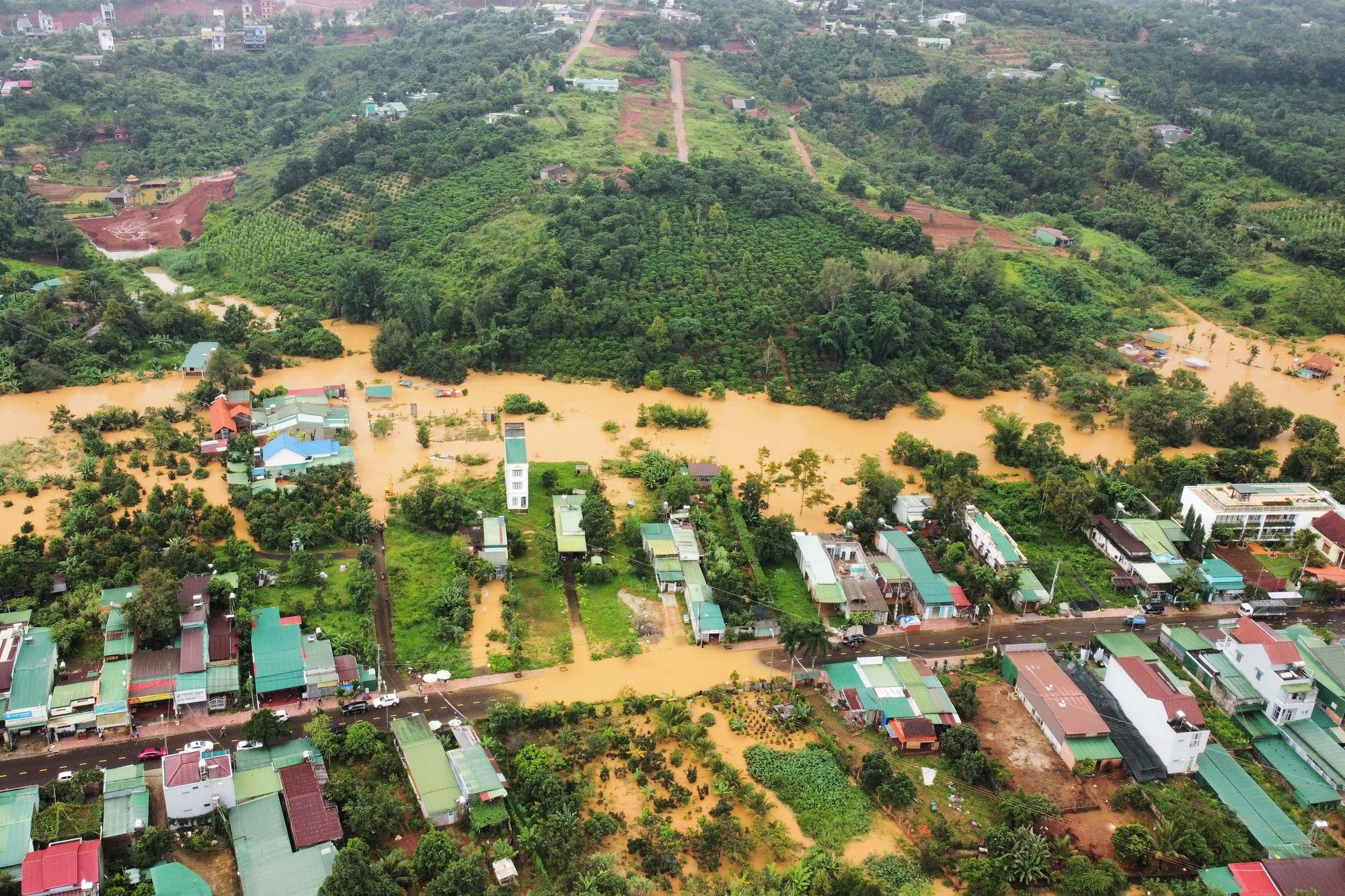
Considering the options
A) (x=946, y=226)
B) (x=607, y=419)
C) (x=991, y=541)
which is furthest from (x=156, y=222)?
(x=991, y=541)

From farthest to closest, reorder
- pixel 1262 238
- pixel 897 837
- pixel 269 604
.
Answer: pixel 1262 238 → pixel 269 604 → pixel 897 837

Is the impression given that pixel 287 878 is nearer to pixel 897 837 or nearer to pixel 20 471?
pixel 897 837

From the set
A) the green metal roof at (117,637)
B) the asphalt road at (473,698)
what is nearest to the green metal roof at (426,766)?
the asphalt road at (473,698)

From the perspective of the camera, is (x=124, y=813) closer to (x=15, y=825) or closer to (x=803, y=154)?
(x=15, y=825)

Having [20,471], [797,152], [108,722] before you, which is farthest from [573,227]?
[108,722]

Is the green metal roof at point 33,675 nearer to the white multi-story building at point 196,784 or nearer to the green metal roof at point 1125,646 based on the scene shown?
the white multi-story building at point 196,784

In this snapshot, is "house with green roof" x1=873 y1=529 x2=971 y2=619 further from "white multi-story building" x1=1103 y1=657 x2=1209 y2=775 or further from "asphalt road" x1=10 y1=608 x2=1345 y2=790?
"white multi-story building" x1=1103 y1=657 x2=1209 y2=775
